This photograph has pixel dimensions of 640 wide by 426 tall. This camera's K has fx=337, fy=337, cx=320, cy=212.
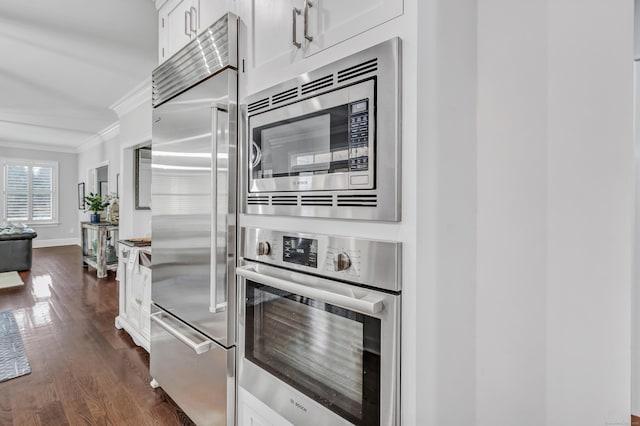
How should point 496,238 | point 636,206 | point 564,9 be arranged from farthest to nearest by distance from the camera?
point 636,206 → point 496,238 → point 564,9

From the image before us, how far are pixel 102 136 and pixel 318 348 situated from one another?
7.90 meters

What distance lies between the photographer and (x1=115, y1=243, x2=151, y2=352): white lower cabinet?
8.87ft

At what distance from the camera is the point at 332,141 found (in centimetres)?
110

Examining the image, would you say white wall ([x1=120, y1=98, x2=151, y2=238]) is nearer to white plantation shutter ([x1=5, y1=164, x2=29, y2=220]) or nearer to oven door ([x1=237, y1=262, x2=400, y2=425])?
oven door ([x1=237, y1=262, x2=400, y2=425])

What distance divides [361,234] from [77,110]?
6.17m

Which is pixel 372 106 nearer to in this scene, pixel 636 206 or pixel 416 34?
pixel 416 34

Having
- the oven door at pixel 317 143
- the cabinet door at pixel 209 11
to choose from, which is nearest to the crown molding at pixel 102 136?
the cabinet door at pixel 209 11

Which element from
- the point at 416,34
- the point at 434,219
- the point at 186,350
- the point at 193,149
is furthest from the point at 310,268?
the point at 186,350

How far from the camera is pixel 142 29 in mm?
2811

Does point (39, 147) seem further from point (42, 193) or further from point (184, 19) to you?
point (184, 19)

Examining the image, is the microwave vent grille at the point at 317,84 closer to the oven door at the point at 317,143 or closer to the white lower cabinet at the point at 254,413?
the oven door at the point at 317,143

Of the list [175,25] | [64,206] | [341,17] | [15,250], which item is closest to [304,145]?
[341,17]

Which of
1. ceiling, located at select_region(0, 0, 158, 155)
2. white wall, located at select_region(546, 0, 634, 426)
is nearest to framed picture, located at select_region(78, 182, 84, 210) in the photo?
ceiling, located at select_region(0, 0, 158, 155)

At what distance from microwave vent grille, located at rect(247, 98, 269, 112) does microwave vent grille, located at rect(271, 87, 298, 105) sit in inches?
1.9
